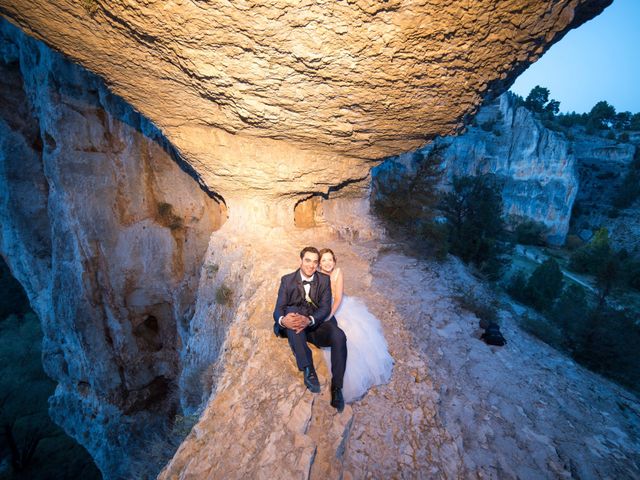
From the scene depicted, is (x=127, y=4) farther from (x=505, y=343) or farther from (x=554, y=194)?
(x=554, y=194)

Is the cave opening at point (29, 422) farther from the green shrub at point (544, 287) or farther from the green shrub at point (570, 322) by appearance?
the green shrub at point (544, 287)

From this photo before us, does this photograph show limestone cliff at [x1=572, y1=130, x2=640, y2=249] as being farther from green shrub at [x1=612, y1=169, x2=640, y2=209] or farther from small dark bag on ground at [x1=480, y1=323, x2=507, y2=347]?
small dark bag on ground at [x1=480, y1=323, x2=507, y2=347]

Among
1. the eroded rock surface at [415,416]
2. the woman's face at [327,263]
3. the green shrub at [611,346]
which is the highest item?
the woman's face at [327,263]

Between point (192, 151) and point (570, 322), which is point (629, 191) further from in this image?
point (192, 151)

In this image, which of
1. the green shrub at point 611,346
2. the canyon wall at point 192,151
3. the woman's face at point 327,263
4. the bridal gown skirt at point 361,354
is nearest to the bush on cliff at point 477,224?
the green shrub at point 611,346

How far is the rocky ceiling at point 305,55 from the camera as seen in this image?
6.87 ft

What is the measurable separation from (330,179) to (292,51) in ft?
11.9

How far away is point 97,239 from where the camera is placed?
7.19 m

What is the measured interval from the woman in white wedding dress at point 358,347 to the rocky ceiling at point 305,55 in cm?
220

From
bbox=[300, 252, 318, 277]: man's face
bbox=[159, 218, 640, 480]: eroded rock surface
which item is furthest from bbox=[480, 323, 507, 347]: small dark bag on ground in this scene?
bbox=[300, 252, 318, 277]: man's face

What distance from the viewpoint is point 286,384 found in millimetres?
2807

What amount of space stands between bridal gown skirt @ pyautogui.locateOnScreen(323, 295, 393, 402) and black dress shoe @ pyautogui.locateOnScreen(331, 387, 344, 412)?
0.50 ft

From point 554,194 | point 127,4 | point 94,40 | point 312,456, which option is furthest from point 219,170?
point 554,194

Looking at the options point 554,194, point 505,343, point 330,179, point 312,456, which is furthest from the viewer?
point 554,194
